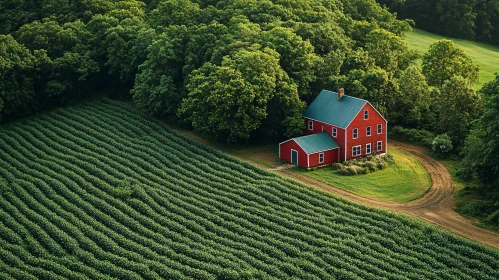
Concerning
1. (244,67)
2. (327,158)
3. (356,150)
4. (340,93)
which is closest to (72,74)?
(244,67)

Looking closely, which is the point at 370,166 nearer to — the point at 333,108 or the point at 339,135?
the point at 339,135

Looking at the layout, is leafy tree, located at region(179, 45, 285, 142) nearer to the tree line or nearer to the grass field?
the tree line

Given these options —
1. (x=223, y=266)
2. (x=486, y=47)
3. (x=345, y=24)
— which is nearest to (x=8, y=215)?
(x=223, y=266)

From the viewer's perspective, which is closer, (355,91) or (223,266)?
(223,266)

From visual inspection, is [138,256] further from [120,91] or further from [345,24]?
[345,24]

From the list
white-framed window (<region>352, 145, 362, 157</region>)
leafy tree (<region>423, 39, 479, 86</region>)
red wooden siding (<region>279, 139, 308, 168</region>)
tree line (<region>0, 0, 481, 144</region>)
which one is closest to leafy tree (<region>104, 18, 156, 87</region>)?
tree line (<region>0, 0, 481, 144</region>)

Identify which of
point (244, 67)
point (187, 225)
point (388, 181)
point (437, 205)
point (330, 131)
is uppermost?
point (244, 67)
